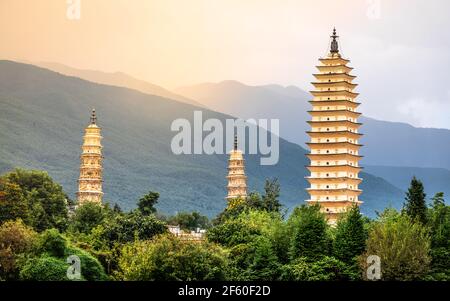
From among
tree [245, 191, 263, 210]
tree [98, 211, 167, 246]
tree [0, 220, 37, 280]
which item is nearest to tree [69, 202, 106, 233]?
tree [98, 211, 167, 246]

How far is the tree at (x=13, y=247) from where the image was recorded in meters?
45.8

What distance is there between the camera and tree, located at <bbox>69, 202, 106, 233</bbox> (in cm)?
6275

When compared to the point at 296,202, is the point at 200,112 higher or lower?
higher

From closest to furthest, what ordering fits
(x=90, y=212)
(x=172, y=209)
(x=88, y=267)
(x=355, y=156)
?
(x=88, y=267), (x=90, y=212), (x=355, y=156), (x=172, y=209)

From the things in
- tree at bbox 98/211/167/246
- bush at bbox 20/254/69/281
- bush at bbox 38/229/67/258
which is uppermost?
tree at bbox 98/211/167/246

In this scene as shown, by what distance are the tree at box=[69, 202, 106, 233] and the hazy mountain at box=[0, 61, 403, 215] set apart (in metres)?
75.8

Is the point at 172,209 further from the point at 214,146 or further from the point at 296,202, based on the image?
the point at 296,202

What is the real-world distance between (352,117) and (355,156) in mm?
3371

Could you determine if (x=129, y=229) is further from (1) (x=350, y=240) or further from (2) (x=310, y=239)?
(1) (x=350, y=240)

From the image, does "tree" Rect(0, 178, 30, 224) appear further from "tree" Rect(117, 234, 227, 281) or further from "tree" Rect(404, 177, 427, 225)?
"tree" Rect(404, 177, 427, 225)

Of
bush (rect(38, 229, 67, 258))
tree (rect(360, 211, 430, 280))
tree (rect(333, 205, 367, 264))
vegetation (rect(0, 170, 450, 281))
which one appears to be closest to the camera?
tree (rect(360, 211, 430, 280))

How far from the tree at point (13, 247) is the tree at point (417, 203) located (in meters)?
19.4
